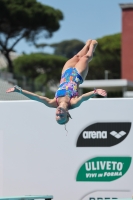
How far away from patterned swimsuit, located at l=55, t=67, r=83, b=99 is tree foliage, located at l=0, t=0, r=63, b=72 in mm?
29577

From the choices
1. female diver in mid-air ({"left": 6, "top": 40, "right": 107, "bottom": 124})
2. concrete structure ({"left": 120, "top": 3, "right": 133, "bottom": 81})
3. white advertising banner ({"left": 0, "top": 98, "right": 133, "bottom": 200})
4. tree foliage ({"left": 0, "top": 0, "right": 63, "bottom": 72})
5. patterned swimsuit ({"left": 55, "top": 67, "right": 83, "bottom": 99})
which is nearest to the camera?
female diver in mid-air ({"left": 6, "top": 40, "right": 107, "bottom": 124})

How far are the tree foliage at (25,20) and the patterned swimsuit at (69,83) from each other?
97.0 ft

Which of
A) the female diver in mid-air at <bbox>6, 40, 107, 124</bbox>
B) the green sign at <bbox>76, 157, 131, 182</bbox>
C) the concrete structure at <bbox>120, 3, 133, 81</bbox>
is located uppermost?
the concrete structure at <bbox>120, 3, 133, 81</bbox>

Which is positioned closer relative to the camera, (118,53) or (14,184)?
(14,184)

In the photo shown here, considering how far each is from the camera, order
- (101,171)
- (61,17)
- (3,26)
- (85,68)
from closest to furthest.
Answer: (85,68) < (101,171) < (3,26) < (61,17)

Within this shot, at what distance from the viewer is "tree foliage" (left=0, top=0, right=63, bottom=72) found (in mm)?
36938

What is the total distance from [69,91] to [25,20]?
31.3 meters

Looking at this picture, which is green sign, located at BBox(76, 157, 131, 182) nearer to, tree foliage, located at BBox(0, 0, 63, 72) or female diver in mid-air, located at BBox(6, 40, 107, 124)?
female diver in mid-air, located at BBox(6, 40, 107, 124)

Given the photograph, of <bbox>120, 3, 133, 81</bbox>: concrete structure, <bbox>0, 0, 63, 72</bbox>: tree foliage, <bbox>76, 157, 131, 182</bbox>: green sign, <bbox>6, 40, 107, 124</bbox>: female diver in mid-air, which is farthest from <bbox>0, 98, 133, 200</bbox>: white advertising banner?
<bbox>0, 0, 63, 72</bbox>: tree foliage

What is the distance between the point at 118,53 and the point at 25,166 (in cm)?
3347

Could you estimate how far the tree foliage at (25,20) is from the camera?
36.9 metres

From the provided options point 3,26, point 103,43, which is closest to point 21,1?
point 3,26

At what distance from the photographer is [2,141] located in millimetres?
8258

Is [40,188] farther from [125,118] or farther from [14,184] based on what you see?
[125,118]
